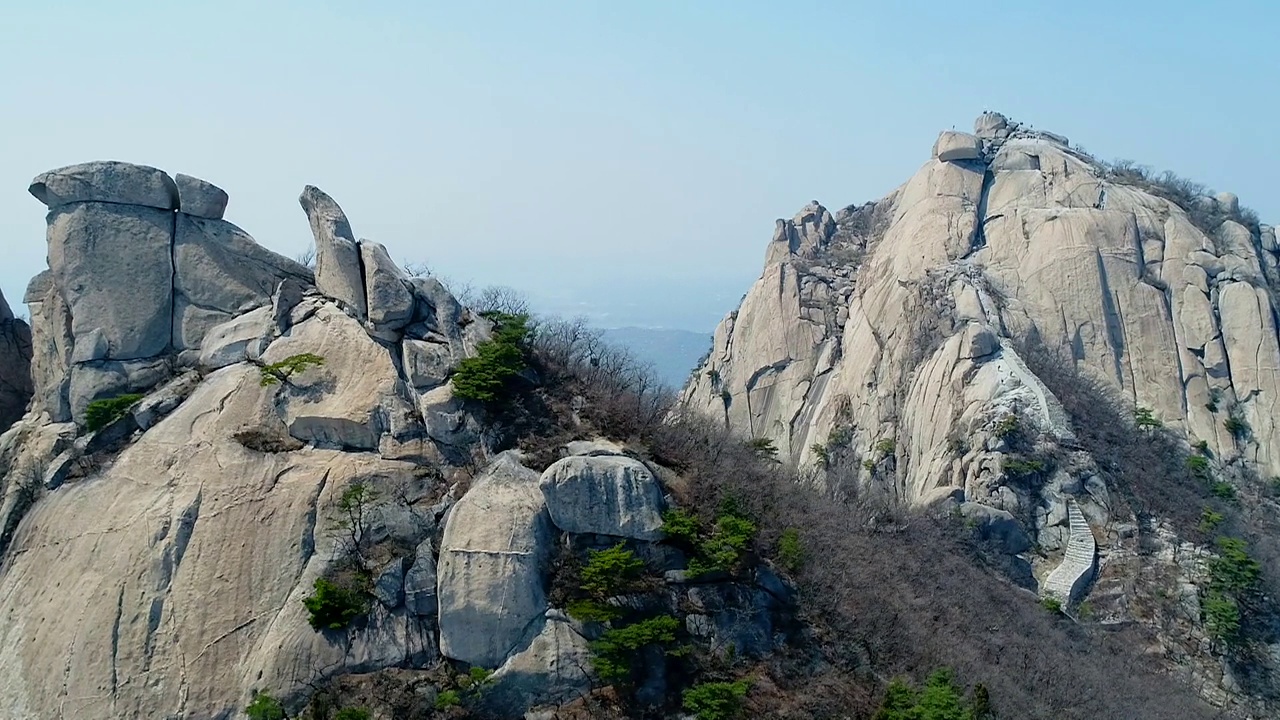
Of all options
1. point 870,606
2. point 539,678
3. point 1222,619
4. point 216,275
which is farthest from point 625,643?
point 1222,619

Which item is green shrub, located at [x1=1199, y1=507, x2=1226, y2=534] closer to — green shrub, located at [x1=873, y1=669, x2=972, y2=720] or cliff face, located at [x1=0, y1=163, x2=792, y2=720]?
green shrub, located at [x1=873, y1=669, x2=972, y2=720]

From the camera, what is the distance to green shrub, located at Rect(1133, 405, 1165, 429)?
3704cm

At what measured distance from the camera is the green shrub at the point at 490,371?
741 inches

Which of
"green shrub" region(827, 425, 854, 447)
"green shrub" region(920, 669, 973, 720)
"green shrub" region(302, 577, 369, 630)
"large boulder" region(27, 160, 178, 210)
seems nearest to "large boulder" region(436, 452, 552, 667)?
"green shrub" region(302, 577, 369, 630)

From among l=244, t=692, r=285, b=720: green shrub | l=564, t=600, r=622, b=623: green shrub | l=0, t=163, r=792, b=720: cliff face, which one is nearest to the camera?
l=244, t=692, r=285, b=720: green shrub

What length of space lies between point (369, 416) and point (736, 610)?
289 inches

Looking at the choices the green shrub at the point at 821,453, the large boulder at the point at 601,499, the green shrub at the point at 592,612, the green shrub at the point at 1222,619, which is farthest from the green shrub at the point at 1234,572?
the green shrub at the point at 592,612

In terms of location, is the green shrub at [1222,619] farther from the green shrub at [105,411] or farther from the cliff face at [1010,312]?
the green shrub at [105,411]

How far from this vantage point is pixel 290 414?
19000mm

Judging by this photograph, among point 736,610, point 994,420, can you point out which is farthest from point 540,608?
point 994,420

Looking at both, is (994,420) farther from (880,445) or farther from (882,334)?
(882,334)

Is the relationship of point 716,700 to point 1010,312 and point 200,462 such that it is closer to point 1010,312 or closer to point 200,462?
point 200,462

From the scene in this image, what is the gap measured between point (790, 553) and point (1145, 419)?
24.0m

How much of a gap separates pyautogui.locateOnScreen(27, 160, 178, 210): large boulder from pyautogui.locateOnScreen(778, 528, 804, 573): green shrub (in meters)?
14.5
